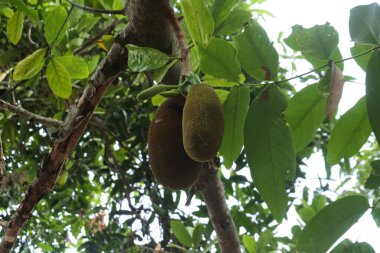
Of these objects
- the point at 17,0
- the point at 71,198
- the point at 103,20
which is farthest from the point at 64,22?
the point at 71,198

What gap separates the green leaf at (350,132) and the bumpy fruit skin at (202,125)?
26 centimetres

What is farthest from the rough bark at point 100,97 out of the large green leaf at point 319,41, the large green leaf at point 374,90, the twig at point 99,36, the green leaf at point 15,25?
the twig at point 99,36

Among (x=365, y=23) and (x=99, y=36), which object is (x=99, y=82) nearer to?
(x=365, y=23)

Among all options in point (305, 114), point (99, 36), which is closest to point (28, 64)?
point (99, 36)

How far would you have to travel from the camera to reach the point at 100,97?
1.01 meters

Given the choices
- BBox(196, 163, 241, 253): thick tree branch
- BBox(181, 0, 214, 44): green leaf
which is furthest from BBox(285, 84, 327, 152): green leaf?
BBox(196, 163, 241, 253): thick tree branch

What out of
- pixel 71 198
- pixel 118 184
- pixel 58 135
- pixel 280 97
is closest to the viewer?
pixel 280 97

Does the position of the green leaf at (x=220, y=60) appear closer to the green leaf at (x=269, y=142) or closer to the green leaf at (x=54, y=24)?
the green leaf at (x=269, y=142)

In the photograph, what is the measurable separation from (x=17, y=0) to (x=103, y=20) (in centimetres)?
82

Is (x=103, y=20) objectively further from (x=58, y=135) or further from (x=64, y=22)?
(x=58, y=135)

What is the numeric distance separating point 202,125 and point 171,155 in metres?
0.13

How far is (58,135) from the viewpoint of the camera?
1.01 metres

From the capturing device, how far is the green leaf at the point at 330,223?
2.72 feet

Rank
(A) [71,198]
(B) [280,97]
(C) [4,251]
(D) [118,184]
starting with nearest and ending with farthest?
(B) [280,97] < (C) [4,251] < (D) [118,184] < (A) [71,198]
